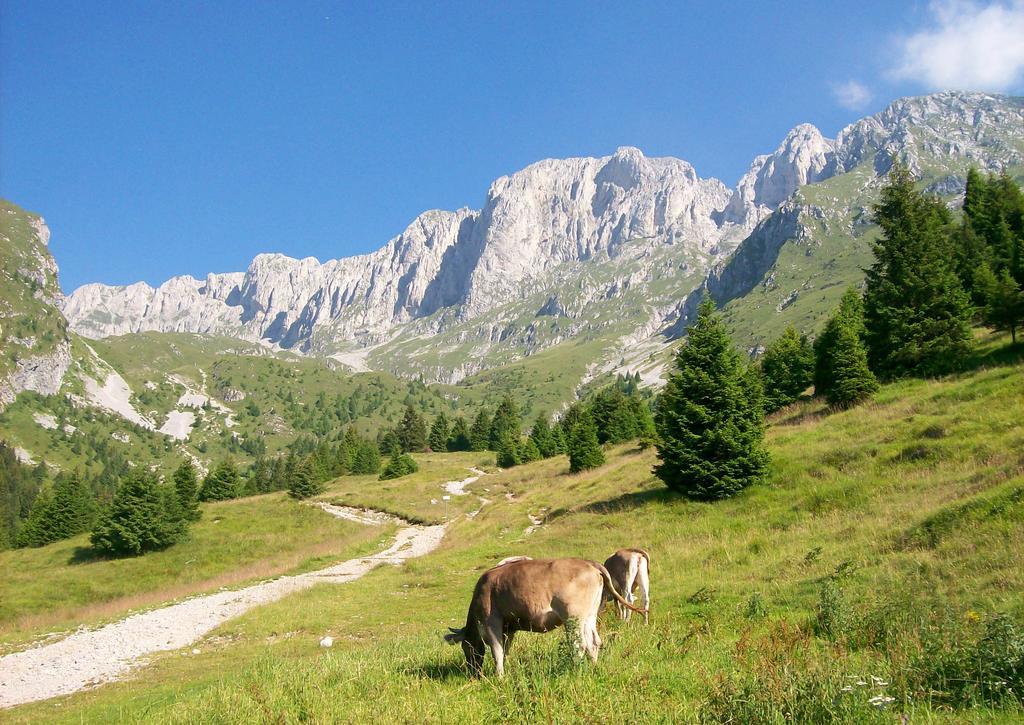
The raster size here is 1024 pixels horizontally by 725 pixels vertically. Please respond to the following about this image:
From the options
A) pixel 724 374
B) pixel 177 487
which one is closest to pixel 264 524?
pixel 177 487

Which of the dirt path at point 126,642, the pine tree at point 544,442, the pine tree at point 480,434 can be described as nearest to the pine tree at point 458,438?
the pine tree at point 480,434

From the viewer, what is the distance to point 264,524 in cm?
5681

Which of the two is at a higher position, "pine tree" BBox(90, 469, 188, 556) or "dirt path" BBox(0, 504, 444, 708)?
"pine tree" BBox(90, 469, 188, 556)

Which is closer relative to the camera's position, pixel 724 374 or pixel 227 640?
pixel 227 640

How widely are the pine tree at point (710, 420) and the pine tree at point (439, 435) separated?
109331 millimetres

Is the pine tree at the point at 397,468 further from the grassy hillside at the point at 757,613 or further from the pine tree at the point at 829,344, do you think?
the pine tree at the point at 829,344

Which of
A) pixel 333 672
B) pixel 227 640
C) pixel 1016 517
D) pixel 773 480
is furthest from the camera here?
pixel 773 480

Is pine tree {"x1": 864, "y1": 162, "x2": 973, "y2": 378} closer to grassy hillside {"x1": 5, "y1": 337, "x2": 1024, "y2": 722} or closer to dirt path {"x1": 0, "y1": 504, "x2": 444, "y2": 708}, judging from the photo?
grassy hillside {"x1": 5, "y1": 337, "x2": 1024, "y2": 722}

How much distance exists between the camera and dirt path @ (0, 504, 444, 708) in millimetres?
18312

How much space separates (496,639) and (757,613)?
6.56 meters

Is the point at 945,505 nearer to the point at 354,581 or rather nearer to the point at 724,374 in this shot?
the point at 724,374

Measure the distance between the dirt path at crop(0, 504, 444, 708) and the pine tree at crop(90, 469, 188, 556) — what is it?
64.5 ft

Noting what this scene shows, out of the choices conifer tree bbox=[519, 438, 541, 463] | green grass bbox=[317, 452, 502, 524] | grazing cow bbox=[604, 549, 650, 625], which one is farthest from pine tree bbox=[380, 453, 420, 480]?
grazing cow bbox=[604, 549, 650, 625]

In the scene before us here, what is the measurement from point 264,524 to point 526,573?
5711 centimetres
